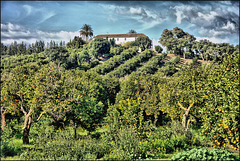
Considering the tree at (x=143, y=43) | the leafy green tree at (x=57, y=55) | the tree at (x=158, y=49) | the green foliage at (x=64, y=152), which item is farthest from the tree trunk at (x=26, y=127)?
the tree at (x=143, y=43)

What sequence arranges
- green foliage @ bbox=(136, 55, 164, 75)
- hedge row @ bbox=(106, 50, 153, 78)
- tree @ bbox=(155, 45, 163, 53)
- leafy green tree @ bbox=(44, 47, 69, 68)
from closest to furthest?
leafy green tree @ bbox=(44, 47, 69, 68)
hedge row @ bbox=(106, 50, 153, 78)
green foliage @ bbox=(136, 55, 164, 75)
tree @ bbox=(155, 45, 163, 53)

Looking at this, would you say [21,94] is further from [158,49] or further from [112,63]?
[158,49]

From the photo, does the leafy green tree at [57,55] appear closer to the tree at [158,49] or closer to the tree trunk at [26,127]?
the tree at [158,49]

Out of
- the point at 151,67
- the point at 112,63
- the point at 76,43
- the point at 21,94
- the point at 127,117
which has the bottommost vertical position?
the point at 127,117

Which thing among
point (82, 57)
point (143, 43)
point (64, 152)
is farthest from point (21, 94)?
point (143, 43)

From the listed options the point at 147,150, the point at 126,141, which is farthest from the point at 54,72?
the point at 147,150

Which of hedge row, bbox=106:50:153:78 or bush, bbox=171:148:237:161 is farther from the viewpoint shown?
hedge row, bbox=106:50:153:78

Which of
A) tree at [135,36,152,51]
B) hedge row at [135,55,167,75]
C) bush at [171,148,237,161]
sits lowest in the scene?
bush at [171,148,237,161]

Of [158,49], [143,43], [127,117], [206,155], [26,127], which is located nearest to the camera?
[206,155]

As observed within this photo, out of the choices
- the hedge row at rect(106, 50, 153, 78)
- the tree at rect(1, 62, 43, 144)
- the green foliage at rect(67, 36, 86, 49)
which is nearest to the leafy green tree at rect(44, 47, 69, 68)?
the hedge row at rect(106, 50, 153, 78)

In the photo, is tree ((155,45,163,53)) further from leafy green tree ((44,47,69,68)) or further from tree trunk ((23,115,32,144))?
tree trunk ((23,115,32,144))

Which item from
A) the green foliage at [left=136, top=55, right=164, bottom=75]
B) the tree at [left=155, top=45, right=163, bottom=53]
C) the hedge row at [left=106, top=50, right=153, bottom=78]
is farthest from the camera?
the tree at [left=155, top=45, right=163, bottom=53]

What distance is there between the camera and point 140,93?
65.7 ft

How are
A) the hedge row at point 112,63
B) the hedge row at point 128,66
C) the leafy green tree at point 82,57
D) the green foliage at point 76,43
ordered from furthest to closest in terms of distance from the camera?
1. the green foliage at point 76,43
2. the leafy green tree at point 82,57
3. the hedge row at point 112,63
4. the hedge row at point 128,66
